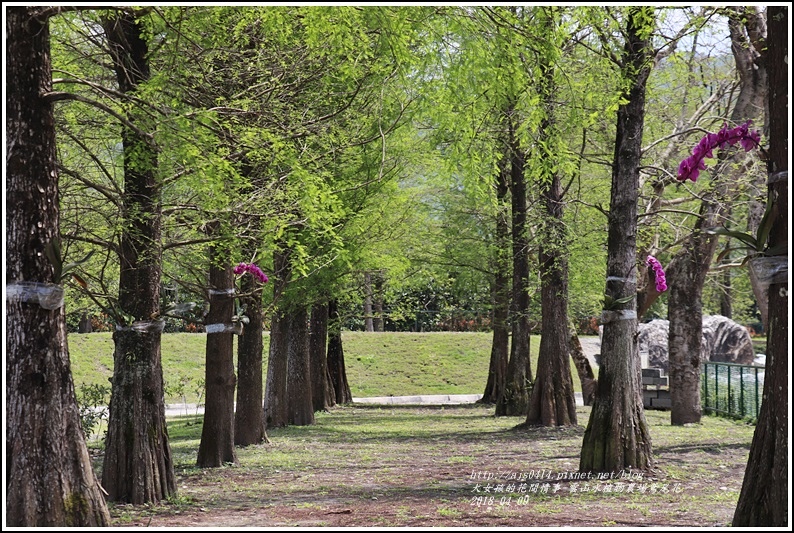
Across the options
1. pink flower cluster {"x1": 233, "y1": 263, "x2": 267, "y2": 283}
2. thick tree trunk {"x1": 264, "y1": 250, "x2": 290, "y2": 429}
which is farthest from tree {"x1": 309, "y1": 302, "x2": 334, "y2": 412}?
pink flower cluster {"x1": 233, "y1": 263, "x2": 267, "y2": 283}

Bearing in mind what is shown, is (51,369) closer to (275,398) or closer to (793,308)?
(793,308)

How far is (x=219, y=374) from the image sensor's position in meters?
13.5

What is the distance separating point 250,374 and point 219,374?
2.28 meters

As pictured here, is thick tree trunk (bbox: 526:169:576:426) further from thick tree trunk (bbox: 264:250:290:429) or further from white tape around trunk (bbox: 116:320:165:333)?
white tape around trunk (bbox: 116:320:165:333)

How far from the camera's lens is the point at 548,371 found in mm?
18344

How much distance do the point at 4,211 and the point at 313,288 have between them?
10744 mm

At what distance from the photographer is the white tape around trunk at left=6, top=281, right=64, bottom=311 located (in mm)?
6699

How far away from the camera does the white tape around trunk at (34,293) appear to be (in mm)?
6699

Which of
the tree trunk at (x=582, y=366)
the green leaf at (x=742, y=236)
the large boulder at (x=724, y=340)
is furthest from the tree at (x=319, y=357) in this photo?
the green leaf at (x=742, y=236)

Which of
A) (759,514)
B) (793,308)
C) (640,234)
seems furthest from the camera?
(640,234)

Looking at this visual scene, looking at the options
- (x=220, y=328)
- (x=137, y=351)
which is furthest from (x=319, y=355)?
(x=137, y=351)

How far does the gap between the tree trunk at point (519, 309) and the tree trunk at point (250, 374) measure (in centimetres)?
691

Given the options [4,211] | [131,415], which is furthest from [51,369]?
[131,415]

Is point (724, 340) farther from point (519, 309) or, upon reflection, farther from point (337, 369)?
point (519, 309)
